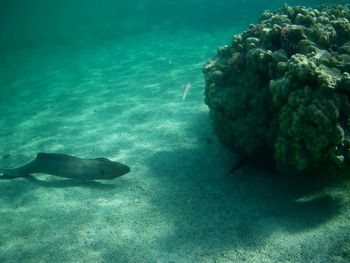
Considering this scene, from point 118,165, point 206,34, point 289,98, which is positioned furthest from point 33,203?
point 206,34

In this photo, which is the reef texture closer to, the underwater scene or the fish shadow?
the underwater scene

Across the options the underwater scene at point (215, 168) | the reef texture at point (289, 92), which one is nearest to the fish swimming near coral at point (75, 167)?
the underwater scene at point (215, 168)

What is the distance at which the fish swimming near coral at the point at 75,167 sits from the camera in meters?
6.89

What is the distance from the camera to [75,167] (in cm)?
712

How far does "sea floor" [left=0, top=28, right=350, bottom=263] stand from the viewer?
183 inches

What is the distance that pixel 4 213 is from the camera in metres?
6.56

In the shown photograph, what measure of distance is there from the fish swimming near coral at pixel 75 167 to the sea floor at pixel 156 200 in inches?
9.4

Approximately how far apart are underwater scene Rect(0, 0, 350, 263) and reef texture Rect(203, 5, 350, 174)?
0.08 feet

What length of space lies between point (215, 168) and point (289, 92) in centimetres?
268

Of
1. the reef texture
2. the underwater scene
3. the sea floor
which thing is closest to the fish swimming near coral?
the underwater scene

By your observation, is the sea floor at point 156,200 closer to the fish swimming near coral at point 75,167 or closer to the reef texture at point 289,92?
the fish swimming near coral at point 75,167

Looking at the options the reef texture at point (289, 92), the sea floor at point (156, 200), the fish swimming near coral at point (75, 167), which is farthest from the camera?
the fish swimming near coral at point (75, 167)

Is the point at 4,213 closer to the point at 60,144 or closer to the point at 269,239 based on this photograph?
the point at 60,144

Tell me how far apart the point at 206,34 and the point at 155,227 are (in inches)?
866
